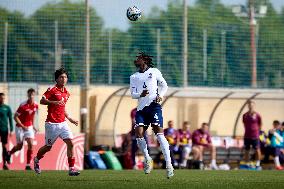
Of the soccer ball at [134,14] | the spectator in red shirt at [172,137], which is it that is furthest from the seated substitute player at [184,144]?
the soccer ball at [134,14]

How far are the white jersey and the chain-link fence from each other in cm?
1394

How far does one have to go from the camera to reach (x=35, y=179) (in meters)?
20.9

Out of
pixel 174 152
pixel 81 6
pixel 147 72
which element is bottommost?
pixel 174 152

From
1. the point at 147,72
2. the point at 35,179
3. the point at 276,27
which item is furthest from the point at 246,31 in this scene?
the point at 35,179

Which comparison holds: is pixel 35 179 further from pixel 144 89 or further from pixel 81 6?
pixel 81 6

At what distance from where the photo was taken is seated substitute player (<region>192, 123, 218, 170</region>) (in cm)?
3591

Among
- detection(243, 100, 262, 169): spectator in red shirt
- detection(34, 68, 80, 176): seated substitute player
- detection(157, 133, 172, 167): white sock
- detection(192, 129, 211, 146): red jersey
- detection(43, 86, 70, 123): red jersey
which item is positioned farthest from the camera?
detection(192, 129, 211, 146): red jersey

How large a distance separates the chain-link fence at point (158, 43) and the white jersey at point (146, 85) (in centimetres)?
1394

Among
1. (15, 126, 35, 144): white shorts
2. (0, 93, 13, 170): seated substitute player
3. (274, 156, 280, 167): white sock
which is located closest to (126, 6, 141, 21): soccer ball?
(15, 126, 35, 144): white shorts

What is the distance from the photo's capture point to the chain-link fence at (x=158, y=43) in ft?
120

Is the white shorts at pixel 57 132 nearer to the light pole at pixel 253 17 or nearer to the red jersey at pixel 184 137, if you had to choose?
the red jersey at pixel 184 137

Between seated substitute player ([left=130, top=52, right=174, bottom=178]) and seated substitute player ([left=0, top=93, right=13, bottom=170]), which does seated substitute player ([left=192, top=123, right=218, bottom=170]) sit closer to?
seated substitute player ([left=0, top=93, right=13, bottom=170])

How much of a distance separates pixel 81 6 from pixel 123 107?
3891 millimetres

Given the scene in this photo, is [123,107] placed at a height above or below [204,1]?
below
